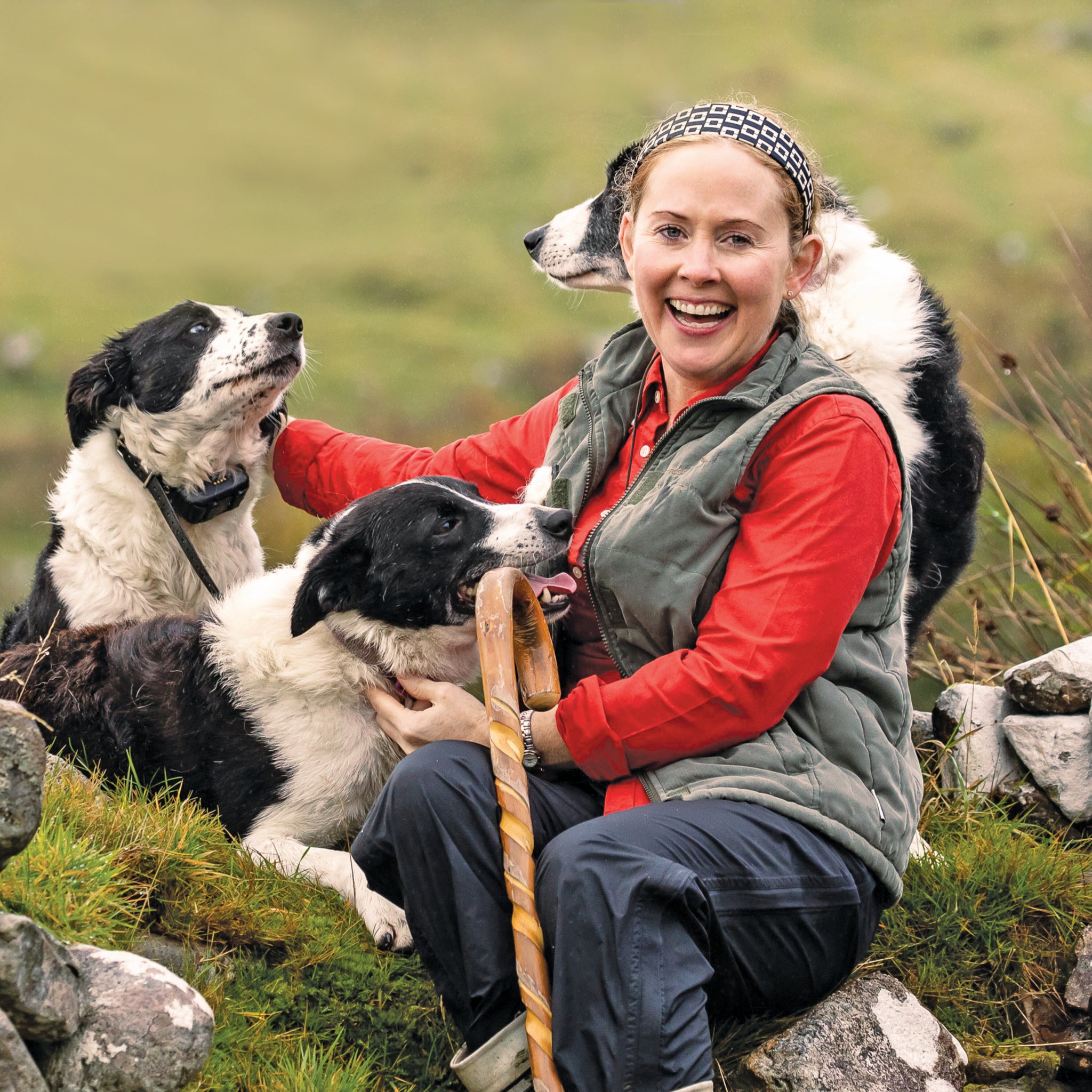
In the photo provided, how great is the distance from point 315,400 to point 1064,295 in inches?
218

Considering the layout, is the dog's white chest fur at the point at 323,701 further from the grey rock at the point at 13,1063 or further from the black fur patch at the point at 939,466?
the black fur patch at the point at 939,466

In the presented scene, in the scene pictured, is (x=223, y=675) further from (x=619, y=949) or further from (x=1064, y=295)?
(x=1064, y=295)

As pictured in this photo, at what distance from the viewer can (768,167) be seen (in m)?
2.60

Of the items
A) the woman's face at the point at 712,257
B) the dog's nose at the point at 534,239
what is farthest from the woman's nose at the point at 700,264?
the dog's nose at the point at 534,239

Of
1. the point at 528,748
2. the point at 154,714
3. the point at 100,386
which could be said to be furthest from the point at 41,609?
the point at 528,748

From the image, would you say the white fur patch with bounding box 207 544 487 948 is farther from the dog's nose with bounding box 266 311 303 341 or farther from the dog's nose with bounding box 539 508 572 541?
the dog's nose with bounding box 266 311 303 341

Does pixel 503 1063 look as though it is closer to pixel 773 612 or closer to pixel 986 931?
pixel 773 612

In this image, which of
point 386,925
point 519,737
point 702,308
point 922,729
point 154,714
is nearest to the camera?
point 519,737

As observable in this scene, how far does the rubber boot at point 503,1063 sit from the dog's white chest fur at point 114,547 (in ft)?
6.74

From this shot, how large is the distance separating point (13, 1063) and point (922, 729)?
3.18 metres

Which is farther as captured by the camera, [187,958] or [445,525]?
[445,525]

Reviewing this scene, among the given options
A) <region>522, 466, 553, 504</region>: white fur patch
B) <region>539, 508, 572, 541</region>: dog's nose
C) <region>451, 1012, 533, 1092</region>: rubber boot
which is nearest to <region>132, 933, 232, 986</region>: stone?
<region>451, 1012, 533, 1092</region>: rubber boot

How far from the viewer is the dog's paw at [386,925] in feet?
9.43

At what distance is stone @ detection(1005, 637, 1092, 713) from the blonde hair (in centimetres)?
172
